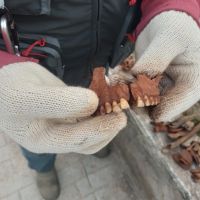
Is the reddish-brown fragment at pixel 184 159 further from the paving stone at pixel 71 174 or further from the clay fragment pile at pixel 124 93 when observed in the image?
the paving stone at pixel 71 174

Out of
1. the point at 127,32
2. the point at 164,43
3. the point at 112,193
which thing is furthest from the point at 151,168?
the point at 164,43

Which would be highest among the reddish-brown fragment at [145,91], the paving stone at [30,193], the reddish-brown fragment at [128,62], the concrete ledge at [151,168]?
the reddish-brown fragment at [145,91]

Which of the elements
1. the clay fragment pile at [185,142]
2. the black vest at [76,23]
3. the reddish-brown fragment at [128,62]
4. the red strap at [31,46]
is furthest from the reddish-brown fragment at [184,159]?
the red strap at [31,46]

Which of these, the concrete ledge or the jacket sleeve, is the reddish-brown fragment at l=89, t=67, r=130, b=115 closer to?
the jacket sleeve

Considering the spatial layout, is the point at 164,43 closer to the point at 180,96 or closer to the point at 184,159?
the point at 180,96

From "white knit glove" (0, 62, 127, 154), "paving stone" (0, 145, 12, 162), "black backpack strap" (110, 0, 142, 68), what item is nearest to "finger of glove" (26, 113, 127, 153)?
"white knit glove" (0, 62, 127, 154)
